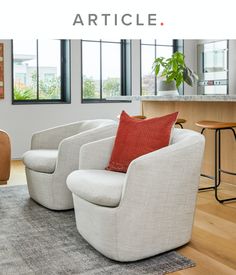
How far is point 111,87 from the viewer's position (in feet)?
24.9

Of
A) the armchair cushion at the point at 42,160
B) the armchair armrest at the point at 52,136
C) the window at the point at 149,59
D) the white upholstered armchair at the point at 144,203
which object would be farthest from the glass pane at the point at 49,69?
the white upholstered armchair at the point at 144,203

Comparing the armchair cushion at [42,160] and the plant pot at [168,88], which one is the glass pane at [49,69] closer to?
the plant pot at [168,88]

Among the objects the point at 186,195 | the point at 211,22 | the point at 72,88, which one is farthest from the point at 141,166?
the point at 211,22

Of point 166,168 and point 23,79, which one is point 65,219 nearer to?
point 166,168

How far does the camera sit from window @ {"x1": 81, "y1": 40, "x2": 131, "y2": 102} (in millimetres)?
7293

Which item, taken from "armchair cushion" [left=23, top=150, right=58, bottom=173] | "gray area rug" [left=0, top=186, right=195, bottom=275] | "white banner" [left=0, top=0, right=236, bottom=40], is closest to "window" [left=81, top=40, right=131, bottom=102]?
"white banner" [left=0, top=0, right=236, bottom=40]

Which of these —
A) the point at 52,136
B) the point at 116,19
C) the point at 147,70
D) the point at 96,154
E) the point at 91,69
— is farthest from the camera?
the point at 147,70

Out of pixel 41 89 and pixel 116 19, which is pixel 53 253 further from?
pixel 116 19

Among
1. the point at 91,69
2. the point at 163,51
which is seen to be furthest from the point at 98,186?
the point at 163,51

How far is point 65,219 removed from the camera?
3.38 metres

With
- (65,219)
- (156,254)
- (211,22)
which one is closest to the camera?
(156,254)

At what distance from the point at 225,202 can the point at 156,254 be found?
4.99 feet

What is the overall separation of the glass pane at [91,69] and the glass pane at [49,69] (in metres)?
0.44

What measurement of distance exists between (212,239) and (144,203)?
726 millimetres
